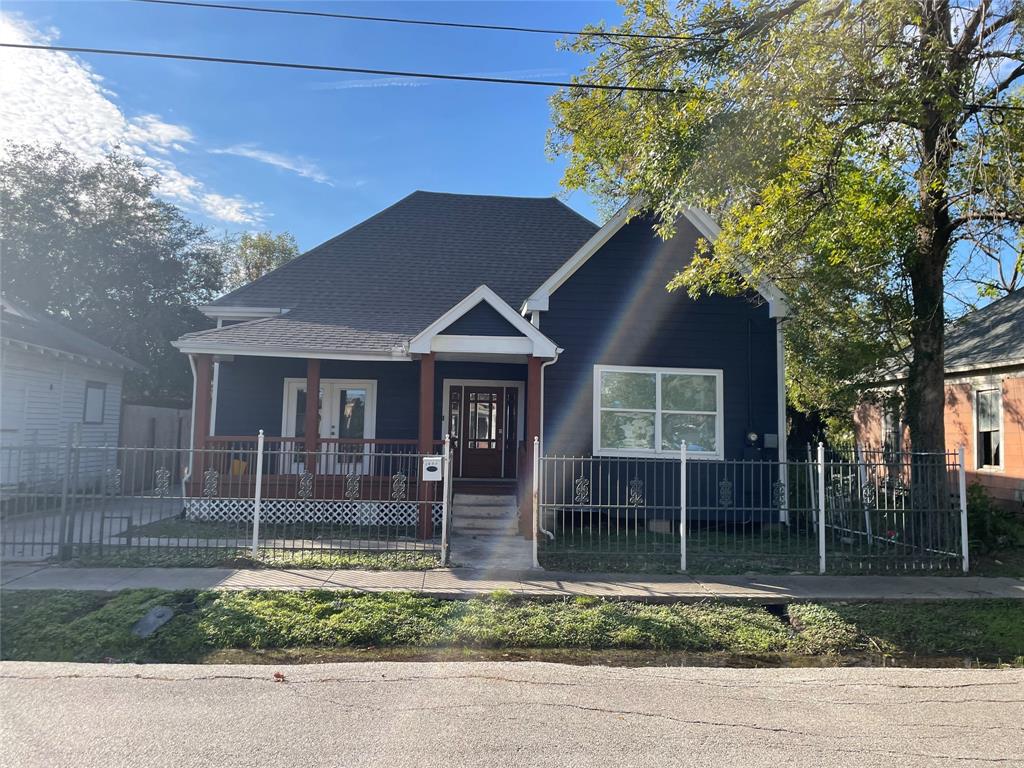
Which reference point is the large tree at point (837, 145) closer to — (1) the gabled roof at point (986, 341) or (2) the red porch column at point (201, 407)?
(1) the gabled roof at point (986, 341)

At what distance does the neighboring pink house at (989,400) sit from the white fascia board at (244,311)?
12.7 meters

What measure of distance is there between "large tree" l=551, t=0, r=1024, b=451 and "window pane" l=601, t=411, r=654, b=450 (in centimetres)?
268

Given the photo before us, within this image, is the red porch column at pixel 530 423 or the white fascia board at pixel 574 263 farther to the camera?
the white fascia board at pixel 574 263

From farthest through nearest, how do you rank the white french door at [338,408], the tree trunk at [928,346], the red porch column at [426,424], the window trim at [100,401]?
the window trim at [100,401], the white french door at [338,408], the red porch column at [426,424], the tree trunk at [928,346]

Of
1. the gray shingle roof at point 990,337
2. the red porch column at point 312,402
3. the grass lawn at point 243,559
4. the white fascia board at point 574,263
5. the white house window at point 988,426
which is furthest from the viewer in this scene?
the white house window at point 988,426

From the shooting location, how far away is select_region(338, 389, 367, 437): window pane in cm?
1451

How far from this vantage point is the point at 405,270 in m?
15.4

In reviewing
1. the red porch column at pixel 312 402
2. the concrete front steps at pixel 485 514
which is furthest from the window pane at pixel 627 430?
the red porch column at pixel 312 402

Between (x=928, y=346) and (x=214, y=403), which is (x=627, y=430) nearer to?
(x=928, y=346)

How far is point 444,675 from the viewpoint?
217 inches

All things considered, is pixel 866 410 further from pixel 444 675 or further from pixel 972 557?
pixel 444 675

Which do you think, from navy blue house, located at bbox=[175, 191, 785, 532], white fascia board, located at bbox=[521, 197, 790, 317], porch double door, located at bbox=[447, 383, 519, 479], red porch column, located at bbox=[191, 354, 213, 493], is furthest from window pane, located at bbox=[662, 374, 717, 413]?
red porch column, located at bbox=[191, 354, 213, 493]

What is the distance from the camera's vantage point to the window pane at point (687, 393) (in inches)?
506

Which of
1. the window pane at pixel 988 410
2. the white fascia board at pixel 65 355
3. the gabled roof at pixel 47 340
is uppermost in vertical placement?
the gabled roof at pixel 47 340
